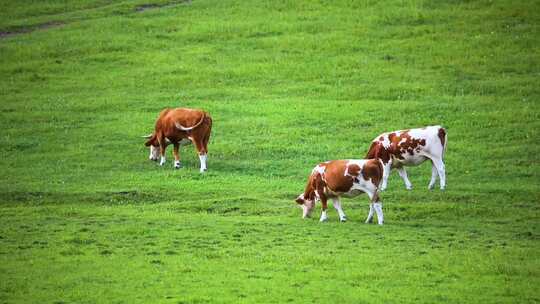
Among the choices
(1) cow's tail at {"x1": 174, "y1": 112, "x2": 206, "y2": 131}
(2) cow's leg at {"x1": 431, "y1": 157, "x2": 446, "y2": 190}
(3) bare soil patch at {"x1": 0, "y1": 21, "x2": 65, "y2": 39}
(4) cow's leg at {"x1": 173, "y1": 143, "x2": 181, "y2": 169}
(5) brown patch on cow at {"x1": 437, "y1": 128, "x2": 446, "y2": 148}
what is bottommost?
(4) cow's leg at {"x1": 173, "y1": 143, "x2": 181, "y2": 169}

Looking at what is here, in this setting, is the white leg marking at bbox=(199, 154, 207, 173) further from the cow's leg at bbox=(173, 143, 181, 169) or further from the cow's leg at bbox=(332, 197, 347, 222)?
the cow's leg at bbox=(332, 197, 347, 222)

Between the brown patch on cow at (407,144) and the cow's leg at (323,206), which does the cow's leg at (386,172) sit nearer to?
the brown patch on cow at (407,144)

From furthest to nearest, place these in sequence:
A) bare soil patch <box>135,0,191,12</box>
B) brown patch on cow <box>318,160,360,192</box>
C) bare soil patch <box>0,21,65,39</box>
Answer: bare soil patch <box>135,0,191,12</box>
bare soil patch <box>0,21,65,39</box>
brown patch on cow <box>318,160,360,192</box>

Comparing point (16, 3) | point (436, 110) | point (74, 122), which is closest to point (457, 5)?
point (436, 110)

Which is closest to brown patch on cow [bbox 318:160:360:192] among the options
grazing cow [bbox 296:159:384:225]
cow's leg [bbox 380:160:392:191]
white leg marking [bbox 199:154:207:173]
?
grazing cow [bbox 296:159:384:225]

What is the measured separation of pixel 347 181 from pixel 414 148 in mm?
5913

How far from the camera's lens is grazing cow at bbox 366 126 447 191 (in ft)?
101

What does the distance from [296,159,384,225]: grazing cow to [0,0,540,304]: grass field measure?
59cm

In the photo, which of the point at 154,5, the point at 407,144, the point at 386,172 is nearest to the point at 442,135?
the point at 407,144

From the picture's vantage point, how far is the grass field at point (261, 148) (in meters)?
21.2

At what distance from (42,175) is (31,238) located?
10039 millimetres

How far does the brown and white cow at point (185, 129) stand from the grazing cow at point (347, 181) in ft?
28.4

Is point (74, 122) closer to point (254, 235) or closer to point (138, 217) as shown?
point (138, 217)

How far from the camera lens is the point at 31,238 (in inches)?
983
